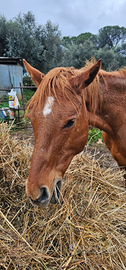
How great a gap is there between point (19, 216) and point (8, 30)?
21.4 m

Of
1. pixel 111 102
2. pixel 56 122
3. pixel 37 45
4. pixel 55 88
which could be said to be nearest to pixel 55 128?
pixel 56 122

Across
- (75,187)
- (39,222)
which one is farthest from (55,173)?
(75,187)

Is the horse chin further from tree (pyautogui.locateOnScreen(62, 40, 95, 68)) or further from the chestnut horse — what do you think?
tree (pyautogui.locateOnScreen(62, 40, 95, 68))

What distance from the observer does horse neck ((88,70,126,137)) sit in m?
1.82

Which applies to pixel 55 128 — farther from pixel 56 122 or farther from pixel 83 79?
pixel 83 79

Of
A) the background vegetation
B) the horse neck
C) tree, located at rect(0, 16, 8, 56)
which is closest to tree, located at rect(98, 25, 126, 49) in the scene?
the background vegetation

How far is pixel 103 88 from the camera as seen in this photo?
181 centimetres

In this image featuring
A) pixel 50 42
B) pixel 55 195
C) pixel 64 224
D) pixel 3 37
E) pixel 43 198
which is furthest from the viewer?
pixel 50 42

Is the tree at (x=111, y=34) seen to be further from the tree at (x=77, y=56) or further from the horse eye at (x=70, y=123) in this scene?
the horse eye at (x=70, y=123)

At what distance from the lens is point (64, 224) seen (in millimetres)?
1589

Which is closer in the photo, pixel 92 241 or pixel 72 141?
pixel 72 141

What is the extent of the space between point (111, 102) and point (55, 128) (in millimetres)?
1036

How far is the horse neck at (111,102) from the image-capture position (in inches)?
71.7

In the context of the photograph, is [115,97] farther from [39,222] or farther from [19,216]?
[19,216]
